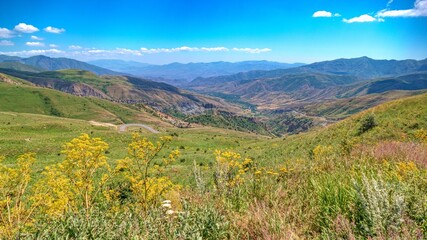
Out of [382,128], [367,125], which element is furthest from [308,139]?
[382,128]

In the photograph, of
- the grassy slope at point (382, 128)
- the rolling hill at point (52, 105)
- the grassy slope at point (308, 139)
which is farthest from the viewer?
the rolling hill at point (52, 105)

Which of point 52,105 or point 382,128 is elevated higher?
point 382,128

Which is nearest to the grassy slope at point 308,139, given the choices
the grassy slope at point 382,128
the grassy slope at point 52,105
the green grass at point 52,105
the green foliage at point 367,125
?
the grassy slope at point 382,128

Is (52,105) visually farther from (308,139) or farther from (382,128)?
(382,128)

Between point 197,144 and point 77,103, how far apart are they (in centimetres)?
15488

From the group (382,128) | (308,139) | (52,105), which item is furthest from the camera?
(52,105)

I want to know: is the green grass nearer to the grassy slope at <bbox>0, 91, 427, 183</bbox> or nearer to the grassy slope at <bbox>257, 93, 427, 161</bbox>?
the grassy slope at <bbox>0, 91, 427, 183</bbox>

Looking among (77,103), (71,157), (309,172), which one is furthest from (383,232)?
(77,103)

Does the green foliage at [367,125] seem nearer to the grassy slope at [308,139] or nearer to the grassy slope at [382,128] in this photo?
the grassy slope at [382,128]

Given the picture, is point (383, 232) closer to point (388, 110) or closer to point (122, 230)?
point (122, 230)

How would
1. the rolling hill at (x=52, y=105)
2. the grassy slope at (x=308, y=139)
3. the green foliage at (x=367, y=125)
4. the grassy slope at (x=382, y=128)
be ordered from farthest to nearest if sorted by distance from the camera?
the rolling hill at (x=52, y=105) → the green foliage at (x=367, y=125) → the grassy slope at (x=308, y=139) → the grassy slope at (x=382, y=128)

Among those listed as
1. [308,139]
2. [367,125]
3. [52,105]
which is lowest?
[52,105]

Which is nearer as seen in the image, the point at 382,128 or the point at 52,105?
the point at 382,128

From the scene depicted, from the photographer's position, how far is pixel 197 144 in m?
61.7
